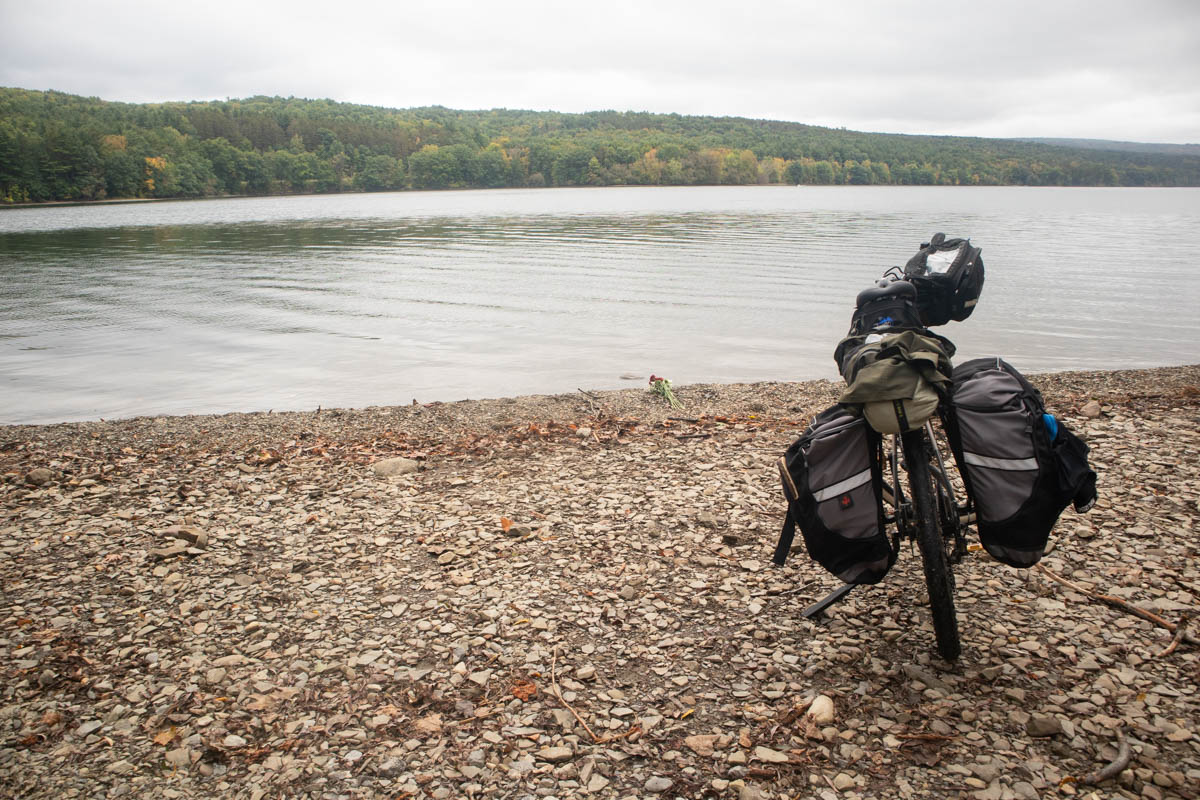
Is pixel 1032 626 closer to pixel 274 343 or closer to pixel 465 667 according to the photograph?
pixel 465 667

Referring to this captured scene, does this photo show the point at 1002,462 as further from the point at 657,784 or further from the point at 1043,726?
the point at 657,784

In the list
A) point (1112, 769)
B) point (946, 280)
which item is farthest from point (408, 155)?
point (1112, 769)

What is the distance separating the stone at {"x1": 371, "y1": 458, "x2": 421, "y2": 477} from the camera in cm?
677

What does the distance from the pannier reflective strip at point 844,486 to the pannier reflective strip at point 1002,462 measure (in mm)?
477

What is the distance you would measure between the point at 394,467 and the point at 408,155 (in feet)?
478

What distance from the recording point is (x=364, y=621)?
423 centimetres

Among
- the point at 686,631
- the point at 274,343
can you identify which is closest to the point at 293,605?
the point at 686,631

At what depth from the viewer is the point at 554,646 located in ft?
12.9

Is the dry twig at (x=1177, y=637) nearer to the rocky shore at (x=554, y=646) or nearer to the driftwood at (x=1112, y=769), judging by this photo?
the rocky shore at (x=554, y=646)

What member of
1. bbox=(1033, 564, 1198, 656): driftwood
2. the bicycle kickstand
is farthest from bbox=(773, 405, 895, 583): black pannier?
bbox=(1033, 564, 1198, 656): driftwood

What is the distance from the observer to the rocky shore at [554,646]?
3.05m

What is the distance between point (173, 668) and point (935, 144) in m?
205

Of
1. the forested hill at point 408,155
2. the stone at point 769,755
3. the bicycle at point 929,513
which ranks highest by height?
the forested hill at point 408,155

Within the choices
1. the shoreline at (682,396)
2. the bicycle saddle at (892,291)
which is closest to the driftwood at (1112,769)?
the bicycle saddle at (892,291)
